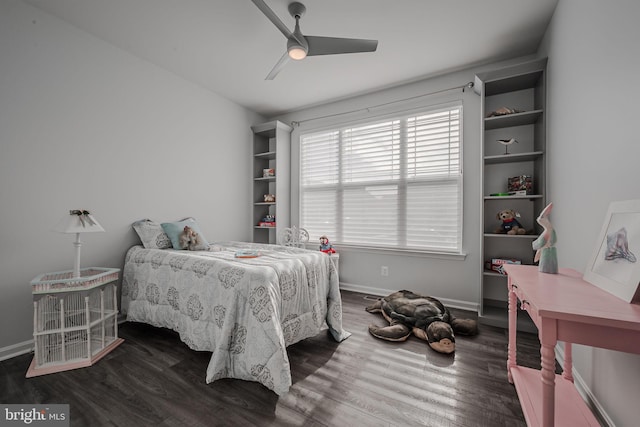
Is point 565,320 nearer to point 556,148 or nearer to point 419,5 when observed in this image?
point 556,148

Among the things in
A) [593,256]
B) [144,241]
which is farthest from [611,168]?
[144,241]

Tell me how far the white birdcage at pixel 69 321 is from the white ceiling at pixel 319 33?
2.15 metres

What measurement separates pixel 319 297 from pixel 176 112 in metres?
2.72

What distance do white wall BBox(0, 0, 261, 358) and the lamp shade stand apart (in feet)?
1.54

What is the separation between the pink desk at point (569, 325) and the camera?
2.74 feet

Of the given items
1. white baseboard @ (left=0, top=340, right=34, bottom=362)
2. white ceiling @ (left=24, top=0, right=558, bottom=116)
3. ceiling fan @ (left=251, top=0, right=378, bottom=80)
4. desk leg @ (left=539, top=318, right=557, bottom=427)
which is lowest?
white baseboard @ (left=0, top=340, right=34, bottom=362)

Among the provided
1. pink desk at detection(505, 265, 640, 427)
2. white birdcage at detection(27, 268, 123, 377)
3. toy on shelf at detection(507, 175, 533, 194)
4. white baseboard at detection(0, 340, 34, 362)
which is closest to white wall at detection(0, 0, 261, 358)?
white baseboard at detection(0, 340, 34, 362)

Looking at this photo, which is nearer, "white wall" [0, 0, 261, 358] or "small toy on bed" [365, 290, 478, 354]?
"white wall" [0, 0, 261, 358]

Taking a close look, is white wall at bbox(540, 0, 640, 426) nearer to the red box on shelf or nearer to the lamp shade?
the red box on shelf

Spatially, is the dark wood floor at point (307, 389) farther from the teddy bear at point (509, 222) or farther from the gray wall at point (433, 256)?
the teddy bear at point (509, 222)

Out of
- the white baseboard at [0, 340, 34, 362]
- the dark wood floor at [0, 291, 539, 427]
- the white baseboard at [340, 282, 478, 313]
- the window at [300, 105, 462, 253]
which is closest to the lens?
the dark wood floor at [0, 291, 539, 427]

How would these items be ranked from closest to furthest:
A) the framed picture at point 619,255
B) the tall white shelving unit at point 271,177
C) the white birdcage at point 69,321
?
the framed picture at point 619,255 → the white birdcage at point 69,321 → the tall white shelving unit at point 271,177

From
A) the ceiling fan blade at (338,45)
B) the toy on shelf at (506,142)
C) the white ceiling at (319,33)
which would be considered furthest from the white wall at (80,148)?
the toy on shelf at (506,142)

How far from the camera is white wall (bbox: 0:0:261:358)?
6.47 feet
